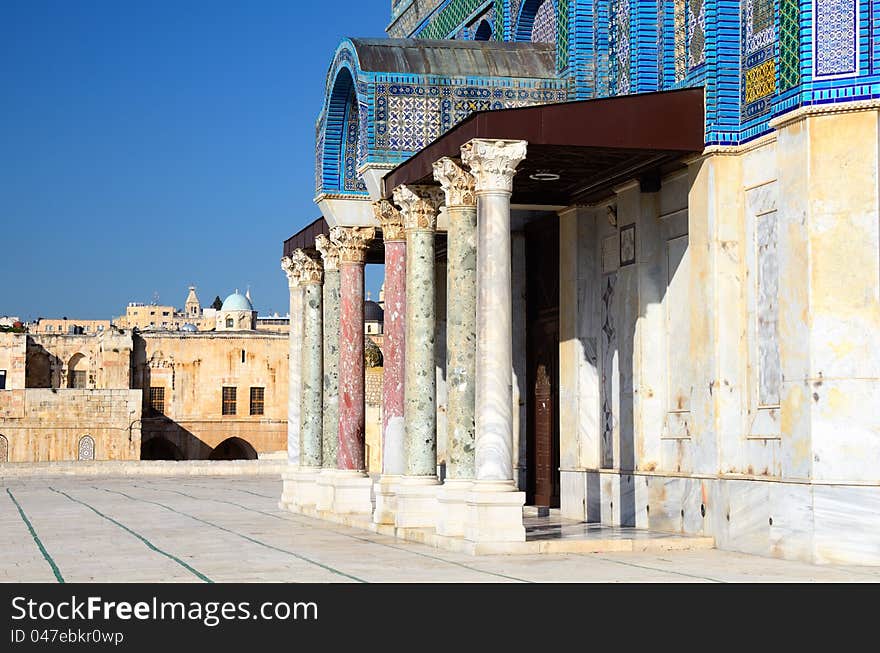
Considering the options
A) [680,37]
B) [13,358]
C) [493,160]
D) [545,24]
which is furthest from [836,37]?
[13,358]

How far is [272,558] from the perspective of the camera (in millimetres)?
13086

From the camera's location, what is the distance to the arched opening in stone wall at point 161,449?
217ft

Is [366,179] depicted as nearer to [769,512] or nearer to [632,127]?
[632,127]

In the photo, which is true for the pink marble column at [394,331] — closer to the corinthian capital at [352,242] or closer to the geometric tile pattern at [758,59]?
the corinthian capital at [352,242]

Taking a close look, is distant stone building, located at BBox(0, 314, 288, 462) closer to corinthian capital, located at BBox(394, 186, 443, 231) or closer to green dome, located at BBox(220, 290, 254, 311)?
green dome, located at BBox(220, 290, 254, 311)

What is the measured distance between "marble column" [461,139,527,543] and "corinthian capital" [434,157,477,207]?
0.69 meters

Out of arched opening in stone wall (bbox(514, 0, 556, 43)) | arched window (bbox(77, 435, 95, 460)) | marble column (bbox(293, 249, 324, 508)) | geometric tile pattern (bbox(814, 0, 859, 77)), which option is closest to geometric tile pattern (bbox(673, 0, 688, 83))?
geometric tile pattern (bbox(814, 0, 859, 77))

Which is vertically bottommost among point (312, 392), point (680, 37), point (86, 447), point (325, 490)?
point (325, 490)

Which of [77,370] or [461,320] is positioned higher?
[77,370]

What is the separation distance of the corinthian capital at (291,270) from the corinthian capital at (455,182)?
8072 mm

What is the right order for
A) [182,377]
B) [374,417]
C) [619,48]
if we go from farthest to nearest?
1. [182,377]
2. [374,417]
3. [619,48]

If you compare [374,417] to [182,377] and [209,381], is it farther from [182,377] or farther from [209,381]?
[182,377]

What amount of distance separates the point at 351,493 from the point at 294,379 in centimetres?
388
